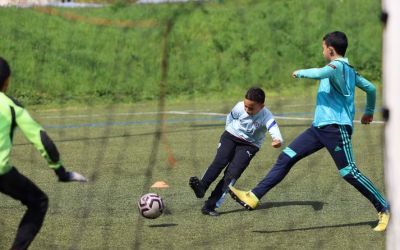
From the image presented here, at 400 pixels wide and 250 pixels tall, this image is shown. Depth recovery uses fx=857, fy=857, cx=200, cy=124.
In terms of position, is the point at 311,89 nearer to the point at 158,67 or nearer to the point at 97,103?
the point at 158,67

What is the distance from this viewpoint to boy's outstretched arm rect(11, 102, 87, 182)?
6.04m

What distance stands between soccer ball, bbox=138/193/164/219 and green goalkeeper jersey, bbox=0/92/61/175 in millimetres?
2318

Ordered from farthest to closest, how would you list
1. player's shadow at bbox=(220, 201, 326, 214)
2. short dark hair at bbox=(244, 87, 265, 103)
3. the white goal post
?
player's shadow at bbox=(220, 201, 326, 214)
short dark hair at bbox=(244, 87, 265, 103)
the white goal post

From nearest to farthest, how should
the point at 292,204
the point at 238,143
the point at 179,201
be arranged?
the point at 238,143
the point at 292,204
the point at 179,201

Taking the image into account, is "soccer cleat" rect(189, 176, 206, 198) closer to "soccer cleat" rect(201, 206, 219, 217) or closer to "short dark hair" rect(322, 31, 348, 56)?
"soccer cleat" rect(201, 206, 219, 217)

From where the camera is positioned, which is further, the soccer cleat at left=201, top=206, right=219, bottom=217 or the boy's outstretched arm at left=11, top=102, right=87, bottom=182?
the soccer cleat at left=201, top=206, right=219, bottom=217

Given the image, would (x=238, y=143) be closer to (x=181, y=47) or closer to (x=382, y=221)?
(x=382, y=221)

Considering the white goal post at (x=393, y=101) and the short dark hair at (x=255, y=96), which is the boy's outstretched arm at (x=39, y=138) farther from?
the short dark hair at (x=255, y=96)

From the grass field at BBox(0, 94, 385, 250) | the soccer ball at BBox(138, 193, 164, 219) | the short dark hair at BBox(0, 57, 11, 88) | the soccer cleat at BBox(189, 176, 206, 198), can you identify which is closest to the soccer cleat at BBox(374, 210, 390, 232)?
the grass field at BBox(0, 94, 385, 250)

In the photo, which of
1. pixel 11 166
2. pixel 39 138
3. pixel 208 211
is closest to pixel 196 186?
pixel 208 211

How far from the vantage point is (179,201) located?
962cm

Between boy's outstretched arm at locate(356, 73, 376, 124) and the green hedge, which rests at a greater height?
boy's outstretched arm at locate(356, 73, 376, 124)

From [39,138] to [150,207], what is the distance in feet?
8.18

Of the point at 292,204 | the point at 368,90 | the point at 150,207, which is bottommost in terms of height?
the point at 292,204
